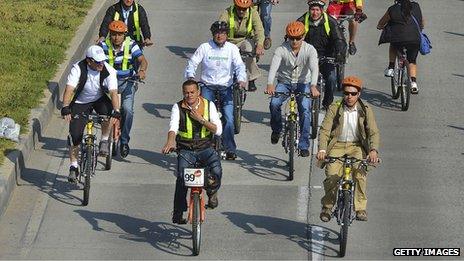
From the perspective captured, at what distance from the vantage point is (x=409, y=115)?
77.0 feet

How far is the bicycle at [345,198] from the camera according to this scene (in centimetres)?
1675

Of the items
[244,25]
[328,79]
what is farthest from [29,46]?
[328,79]

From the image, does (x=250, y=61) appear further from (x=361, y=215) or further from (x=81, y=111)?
(x=361, y=215)

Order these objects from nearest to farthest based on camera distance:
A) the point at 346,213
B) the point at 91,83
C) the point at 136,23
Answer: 1. the point at 346,213
2. the point at 91,83
3. the point at 136,23

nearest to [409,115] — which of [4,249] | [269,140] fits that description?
[269,140]

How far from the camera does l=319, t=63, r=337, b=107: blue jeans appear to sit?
2248 centimetres

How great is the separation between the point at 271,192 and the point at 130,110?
2640mm

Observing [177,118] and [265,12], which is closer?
[177,118]

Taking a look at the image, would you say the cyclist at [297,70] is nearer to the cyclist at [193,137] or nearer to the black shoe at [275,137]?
the black shoe at [275,137]

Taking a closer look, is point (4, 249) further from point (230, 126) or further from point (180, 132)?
point (230, 126)

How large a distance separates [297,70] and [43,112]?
→ 4173 mm

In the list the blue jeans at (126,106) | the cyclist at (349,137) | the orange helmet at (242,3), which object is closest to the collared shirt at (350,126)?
the cyclist at (349,137)

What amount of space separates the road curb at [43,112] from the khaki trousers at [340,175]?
4176 mm

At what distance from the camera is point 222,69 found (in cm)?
2091
